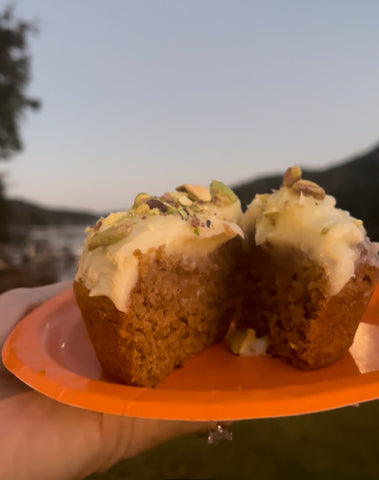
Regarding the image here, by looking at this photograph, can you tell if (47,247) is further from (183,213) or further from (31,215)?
(183,213)

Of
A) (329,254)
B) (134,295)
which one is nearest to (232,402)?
(134,295)

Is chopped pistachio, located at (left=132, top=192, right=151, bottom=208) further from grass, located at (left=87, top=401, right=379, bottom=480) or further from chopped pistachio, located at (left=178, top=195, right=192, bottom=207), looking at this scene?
grass, located at (left=87, top=401, right=379, bottom=480)

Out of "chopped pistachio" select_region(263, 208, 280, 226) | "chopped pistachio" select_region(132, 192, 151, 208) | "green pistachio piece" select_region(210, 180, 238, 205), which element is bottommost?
"chopped pistachio" select_region(263, 208, 280, 226)

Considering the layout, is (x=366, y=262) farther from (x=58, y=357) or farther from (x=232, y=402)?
(x=58, y=357)

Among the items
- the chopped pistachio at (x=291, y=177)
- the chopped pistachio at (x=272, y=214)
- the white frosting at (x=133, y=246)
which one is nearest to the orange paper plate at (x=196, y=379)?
the white frosting at (x=133, y=246)

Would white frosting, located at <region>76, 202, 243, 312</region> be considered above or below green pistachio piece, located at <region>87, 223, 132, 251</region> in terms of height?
below

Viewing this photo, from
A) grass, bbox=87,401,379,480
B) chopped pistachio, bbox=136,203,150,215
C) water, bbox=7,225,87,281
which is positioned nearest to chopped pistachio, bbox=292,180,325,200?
chopped pistachio, bbox=136,203,150,215

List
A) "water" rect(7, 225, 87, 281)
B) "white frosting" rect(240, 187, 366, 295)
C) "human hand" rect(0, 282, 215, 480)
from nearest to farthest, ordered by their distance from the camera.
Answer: "human hand" rect(0, 282, 215, 480) < "white frosting" rect(240, 187, 366, 295) < "water" rect(7, 225, 87, 281)
